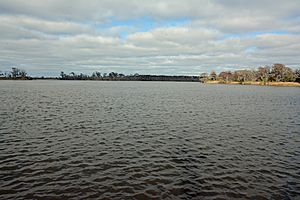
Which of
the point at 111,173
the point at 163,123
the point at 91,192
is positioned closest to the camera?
the point at 91,192

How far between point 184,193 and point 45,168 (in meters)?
9.44

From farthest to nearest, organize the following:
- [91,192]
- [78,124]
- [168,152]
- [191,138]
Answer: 1. [78,124]
2. [191,138]
3. [168,152]
4. [91,192]

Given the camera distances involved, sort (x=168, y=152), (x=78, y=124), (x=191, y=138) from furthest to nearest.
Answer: (x=78, y=124) < (x=191, y=138) < (x=168, y=152)

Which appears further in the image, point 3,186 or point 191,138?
point 191,138

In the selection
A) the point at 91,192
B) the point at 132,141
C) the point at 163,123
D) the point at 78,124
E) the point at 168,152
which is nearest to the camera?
the point at 91,192

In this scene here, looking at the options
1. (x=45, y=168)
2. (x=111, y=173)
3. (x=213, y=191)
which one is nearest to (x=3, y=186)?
(x=45, y=168)

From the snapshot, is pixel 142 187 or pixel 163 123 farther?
pixel 163 123

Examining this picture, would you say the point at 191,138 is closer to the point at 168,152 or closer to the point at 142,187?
the point at 168,152

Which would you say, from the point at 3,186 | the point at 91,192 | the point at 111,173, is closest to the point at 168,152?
the point at 111,173

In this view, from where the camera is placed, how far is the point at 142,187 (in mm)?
14742

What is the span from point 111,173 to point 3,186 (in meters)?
6.17

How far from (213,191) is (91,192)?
269 inches

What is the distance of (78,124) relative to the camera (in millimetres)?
31891

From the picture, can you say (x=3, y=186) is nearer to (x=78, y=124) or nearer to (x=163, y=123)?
(x=78, y=124)
